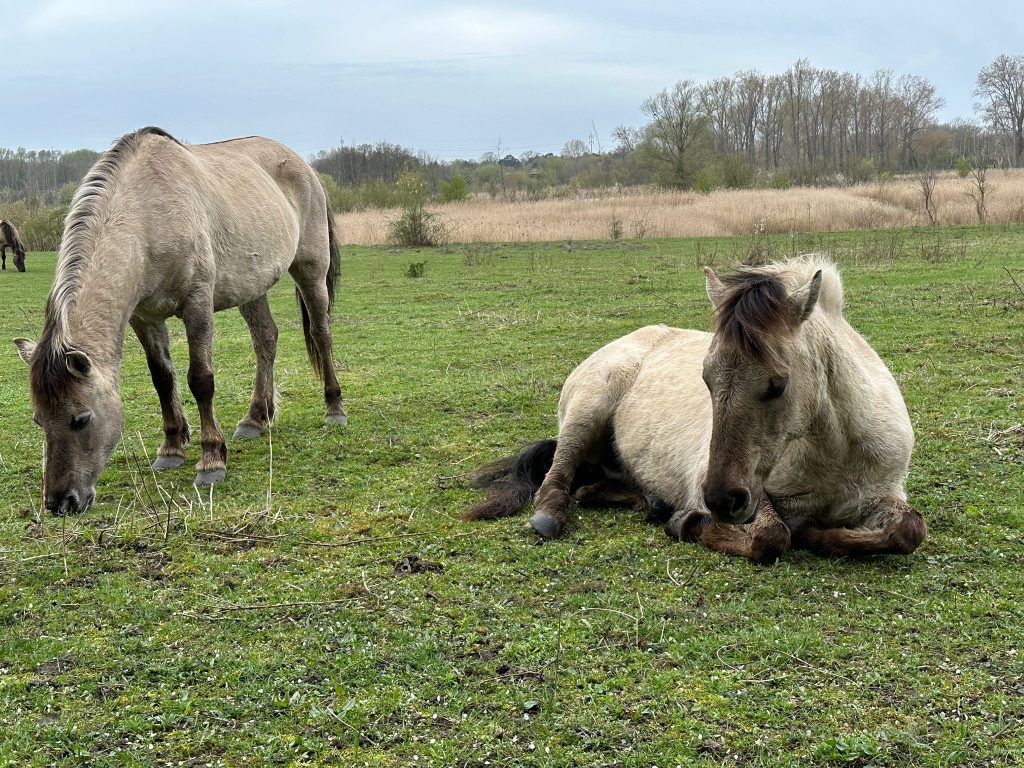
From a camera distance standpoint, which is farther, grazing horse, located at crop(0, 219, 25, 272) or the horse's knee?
grazing horse, located at crop(0, 219, 25, 272)

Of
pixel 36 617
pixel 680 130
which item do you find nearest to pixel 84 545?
pixel 36 617

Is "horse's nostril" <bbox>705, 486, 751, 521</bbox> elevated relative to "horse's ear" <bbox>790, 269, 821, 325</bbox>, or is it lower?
lower

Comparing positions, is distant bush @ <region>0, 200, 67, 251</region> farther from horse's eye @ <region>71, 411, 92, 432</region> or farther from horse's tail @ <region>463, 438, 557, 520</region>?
horse's tail @ <region>463, 438, 557, 520</region>

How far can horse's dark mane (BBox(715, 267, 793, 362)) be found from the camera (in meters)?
3.48

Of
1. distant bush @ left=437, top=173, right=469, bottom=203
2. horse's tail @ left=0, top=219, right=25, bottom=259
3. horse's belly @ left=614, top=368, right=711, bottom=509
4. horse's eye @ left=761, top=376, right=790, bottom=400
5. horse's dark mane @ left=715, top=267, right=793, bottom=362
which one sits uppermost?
distant bush @ left=437, top=173, right=469, bottom=203

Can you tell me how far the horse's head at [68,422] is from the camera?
449 cm

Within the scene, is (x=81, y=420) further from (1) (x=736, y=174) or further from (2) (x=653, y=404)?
(1) (x=736, y=174)

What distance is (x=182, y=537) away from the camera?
4621 millimetres

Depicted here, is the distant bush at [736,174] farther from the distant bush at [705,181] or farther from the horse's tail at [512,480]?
the horse's tail at [512,480]

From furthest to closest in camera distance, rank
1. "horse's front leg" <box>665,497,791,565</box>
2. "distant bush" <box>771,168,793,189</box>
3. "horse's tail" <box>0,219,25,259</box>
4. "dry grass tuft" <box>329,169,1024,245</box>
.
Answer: "distant bush" <box>771,168,793,189</box> → "dry grass tuft" <box>329,169,1024,245</box> → "horse's tail" <box>0,219,25,259</box> → "horse's front leg" <box>665,497,791,565</box>

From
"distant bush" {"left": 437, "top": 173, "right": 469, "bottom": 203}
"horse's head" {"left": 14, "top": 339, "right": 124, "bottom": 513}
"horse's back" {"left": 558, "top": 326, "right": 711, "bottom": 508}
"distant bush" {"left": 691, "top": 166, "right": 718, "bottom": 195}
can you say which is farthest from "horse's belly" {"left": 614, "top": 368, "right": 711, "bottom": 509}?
"distant bush" {"left": 437, "top": 173, "right": 469, "bottom": 203}

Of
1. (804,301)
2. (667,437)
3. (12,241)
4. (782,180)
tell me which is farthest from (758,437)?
(782,180)

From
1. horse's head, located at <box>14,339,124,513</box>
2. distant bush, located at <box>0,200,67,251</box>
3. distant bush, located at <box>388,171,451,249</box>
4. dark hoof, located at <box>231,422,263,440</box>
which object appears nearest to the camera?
horse's head, located at <box>14,339,124,513</box>

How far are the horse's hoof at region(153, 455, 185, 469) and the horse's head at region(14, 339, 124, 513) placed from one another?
1.47 metres
